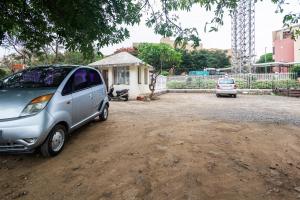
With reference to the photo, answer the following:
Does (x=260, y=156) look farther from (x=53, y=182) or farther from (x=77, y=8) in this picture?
(x=77, y=8)

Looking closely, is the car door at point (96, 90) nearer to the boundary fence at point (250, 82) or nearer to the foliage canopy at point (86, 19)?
the foliage canopy at point (86, 19)

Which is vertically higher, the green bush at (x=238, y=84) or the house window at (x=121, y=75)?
the house window at (x=121, y=75)

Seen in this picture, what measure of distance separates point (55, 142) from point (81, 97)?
1314 millimetres

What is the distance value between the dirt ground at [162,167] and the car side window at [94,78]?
4.43 feet

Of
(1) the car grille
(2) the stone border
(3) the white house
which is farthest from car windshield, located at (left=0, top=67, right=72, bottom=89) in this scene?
(2) the stone border

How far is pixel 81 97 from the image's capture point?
5.94m

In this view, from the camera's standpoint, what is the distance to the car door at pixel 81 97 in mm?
5672

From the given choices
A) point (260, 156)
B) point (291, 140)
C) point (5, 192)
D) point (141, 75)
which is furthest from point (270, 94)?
point (5, 192)

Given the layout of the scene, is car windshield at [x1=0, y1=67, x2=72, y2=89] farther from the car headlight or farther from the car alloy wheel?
the car alloy wheel

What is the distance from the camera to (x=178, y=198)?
11.2ft

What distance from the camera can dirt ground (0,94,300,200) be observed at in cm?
366

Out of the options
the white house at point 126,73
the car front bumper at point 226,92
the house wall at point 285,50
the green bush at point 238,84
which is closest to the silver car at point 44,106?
the white house at point 126,73

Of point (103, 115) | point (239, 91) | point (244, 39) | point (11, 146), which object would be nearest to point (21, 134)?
point (11, 146)

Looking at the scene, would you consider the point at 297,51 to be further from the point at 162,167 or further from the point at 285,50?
the point at 162,167
